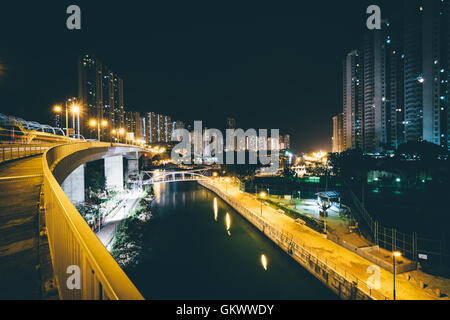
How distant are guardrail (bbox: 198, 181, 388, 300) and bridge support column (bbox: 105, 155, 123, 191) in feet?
82.4

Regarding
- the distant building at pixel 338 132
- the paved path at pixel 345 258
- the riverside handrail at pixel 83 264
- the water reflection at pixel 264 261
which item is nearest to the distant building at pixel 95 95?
the water reflection at pixel 264 261

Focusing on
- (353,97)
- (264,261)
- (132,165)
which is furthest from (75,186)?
(353,97)

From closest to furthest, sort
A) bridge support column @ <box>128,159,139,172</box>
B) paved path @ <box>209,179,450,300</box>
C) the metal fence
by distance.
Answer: paved path @ <box>209,179,450,300</box> → the metal fence → bridge support column @ <box>128,159,139,172</box>

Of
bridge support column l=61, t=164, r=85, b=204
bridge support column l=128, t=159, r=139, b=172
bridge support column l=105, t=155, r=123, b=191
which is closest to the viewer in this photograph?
bridge support column l=61, t=164, r=85, b=204

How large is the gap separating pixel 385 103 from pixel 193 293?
59.2 metres

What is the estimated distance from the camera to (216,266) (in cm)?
1653

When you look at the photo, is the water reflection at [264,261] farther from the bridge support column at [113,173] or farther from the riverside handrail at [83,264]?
the bridge support column at [113,173]

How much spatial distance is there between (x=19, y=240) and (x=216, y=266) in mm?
15522

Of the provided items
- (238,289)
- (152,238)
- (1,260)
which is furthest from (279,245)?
(1,260)

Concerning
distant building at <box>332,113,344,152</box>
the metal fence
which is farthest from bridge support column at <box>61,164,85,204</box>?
distant building at <box>332,113,344,152</box>

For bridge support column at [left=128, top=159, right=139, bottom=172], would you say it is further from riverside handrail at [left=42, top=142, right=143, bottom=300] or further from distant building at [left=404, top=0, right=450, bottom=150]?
distant building at [left=404, top=0, right=450, bottom=150]

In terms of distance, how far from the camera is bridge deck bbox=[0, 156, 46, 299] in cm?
199

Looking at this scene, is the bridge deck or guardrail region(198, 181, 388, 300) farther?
guardrail region(198, 181, 388, 300)
